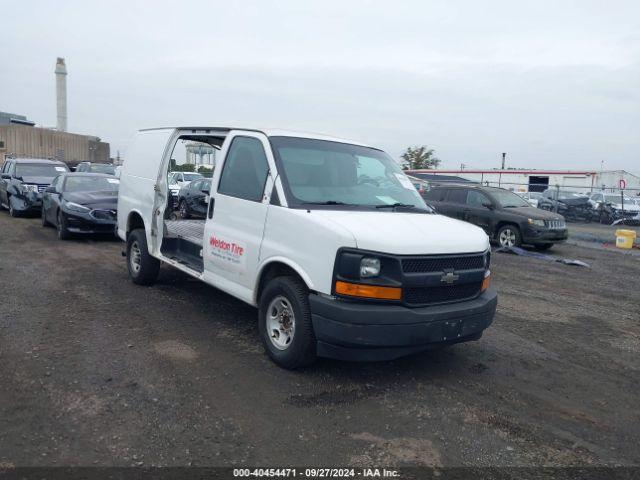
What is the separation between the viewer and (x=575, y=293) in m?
8.67

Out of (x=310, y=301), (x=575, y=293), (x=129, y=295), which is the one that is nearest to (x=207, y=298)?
(x=129, y=295)

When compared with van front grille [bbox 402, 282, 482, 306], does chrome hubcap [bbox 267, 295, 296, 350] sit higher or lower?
lower

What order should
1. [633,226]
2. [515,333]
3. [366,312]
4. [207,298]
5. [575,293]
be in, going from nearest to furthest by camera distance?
1. [366,312]
2. [515,333]
3. [207,298]
4. [575,293]
5. [633,226]

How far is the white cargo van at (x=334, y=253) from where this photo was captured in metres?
4.12

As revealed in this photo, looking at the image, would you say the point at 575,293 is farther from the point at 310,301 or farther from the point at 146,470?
the point at 146,470

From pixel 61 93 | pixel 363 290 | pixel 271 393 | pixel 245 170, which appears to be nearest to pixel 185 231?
pixel 245 170

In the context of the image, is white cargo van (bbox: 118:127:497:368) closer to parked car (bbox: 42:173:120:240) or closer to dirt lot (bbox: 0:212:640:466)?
dirt lot (bbox: 0:212:640:466)

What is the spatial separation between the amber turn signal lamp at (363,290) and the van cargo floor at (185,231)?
8.69 ft

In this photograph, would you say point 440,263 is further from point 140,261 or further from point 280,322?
point 140,261

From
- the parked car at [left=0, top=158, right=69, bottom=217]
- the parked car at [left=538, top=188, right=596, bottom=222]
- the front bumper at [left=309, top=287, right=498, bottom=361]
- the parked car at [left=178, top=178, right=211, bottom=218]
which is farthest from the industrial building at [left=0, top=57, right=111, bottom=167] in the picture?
the front bumper at [left=309, top=287, right=498, bottom=361]

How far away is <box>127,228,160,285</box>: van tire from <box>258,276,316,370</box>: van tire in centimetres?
293

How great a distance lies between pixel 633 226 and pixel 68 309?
76.3 feet

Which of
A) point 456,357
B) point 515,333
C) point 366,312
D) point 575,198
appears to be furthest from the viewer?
point 575,198

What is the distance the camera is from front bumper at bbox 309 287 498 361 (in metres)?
4.07
